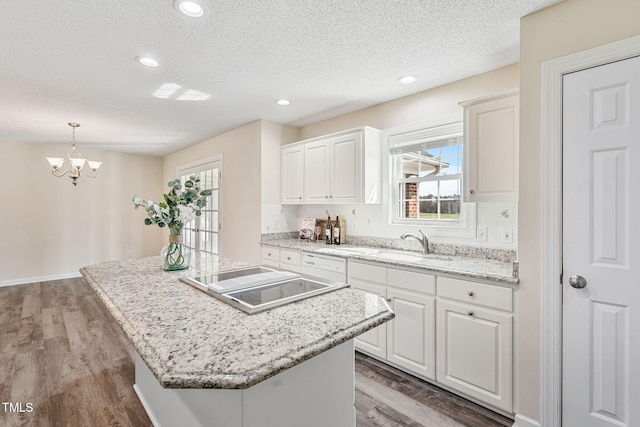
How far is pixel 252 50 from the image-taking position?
2.14 metres

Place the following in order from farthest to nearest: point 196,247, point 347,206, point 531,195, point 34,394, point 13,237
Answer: point 196,247 → point 13,237 → point 347,206 → point 34,394 → point 531,195


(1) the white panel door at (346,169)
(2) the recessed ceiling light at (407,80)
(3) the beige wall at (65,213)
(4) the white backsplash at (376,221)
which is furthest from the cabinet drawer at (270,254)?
(3) the beige wall at (65,213)

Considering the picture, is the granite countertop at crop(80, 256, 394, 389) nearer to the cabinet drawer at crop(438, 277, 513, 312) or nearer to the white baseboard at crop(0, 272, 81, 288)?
the cabinet drawer at crop(438, 277, 513, 312)

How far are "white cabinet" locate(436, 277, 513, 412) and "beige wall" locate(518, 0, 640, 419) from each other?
9 cm

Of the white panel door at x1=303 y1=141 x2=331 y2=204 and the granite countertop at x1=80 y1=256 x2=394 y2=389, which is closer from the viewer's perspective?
the granite countertop at x1=80 y1=256 x2=394 y2=389

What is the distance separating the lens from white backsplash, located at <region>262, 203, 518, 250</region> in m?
2.35

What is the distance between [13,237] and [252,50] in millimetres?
5585

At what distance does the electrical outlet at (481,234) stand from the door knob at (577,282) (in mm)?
879

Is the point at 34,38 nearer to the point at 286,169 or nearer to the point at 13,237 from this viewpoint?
the point at 286,169

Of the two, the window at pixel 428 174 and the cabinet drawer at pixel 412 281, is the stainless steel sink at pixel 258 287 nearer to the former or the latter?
the cabinet drawer at pixel 412 281

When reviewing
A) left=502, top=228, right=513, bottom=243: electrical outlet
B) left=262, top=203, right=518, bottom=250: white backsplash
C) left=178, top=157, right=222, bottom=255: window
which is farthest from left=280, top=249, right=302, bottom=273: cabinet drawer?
left=502, top=228, right=513, bottom=243: electrical outlet

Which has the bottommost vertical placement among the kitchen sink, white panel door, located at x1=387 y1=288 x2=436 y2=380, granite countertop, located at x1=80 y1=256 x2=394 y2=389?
white panel door, located at x1=387 y1=288 x2=436 y2=380

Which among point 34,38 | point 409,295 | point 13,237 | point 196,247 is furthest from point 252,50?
point 13,237

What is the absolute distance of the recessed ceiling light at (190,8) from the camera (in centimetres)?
165
